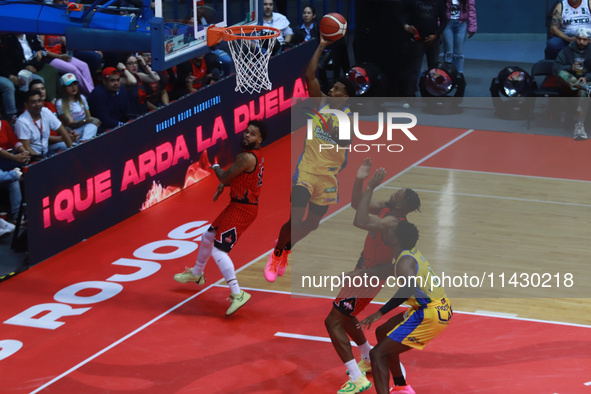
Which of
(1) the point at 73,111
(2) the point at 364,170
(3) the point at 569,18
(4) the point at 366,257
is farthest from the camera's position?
(3) the point at 569,18

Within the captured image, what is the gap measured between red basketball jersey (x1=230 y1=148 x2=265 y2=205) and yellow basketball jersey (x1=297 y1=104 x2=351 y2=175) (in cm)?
69

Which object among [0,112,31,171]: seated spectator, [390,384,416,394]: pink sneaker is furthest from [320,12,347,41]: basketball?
[390,384,416,394]: pink sneaker

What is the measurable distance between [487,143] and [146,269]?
24.3ft

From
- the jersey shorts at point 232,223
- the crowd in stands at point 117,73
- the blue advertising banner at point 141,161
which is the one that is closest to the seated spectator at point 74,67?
the crowd in stands at point 117,73

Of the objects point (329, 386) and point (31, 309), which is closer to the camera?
point (329, 386)

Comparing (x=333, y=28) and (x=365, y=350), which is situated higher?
(x=333, y=28)

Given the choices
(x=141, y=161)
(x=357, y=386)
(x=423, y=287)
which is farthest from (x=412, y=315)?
(x=141, y=161)

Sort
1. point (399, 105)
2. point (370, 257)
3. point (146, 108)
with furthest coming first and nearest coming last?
point (399, 105) < point (146, 108) < point (370, 257)

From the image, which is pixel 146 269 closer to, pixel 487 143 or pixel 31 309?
pixel 31 309

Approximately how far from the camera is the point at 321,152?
1050 centimetres

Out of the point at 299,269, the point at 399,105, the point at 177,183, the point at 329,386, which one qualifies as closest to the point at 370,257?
the point at 329,386

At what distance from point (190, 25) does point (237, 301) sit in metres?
3.67

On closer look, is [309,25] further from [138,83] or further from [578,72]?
[578,72]

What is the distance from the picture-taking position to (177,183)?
Result: 45.9ft
